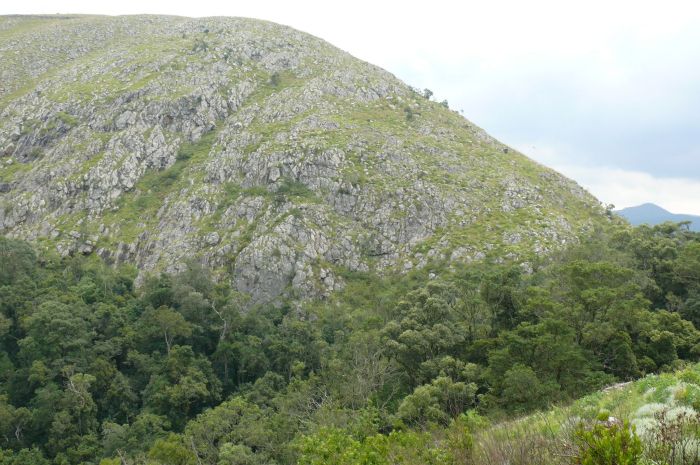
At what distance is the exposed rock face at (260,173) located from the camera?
7725cm

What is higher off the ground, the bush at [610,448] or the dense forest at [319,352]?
the bush at [610,448]

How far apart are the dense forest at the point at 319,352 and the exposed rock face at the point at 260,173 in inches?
266

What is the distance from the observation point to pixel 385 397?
136 ft

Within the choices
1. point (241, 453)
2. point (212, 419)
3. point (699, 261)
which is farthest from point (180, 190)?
point (699, 261)

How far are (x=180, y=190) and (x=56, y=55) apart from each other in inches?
3371

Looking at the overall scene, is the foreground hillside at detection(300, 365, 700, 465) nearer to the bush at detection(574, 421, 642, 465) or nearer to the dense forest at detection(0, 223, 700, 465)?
the bush at detection(574, 421, 642, 465)

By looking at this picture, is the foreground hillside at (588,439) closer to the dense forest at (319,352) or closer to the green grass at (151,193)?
the dense forest at (319,352)

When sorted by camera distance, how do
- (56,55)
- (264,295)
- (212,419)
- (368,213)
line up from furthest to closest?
1. (56,55)
2. (368,213)
3. (264,295)
4. (212,419)

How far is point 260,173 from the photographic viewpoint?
8831cm

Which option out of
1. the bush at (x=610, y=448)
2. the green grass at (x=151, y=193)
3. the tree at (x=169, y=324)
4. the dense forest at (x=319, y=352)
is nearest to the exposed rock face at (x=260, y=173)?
the green grass at (x=151, y=193)

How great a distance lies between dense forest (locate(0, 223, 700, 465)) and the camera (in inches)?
1288

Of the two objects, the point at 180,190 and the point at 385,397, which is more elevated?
the point at 180,190

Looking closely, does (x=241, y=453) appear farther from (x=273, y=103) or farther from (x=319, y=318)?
(x=273, y=103)

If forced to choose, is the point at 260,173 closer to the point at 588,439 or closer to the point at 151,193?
the point at 151,193
